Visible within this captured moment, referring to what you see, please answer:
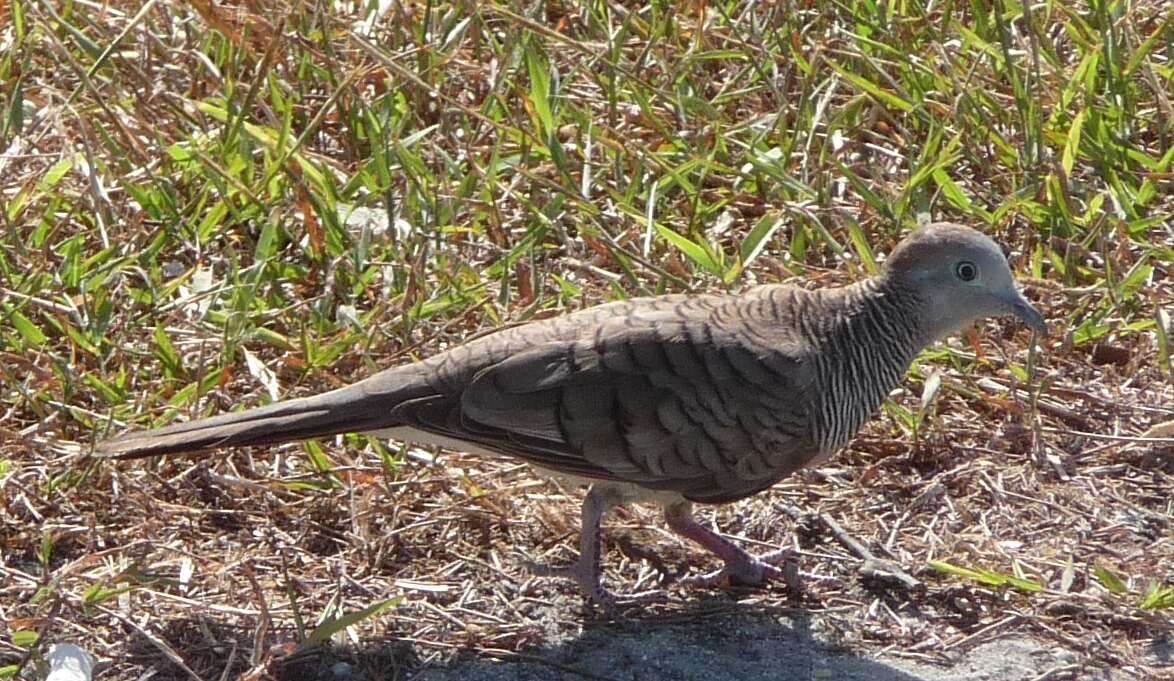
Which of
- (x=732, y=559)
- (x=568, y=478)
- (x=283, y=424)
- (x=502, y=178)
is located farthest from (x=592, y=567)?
(x=502, y=178)

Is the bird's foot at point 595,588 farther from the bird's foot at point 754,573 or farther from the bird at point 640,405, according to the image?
the bird's foot at point 754,573

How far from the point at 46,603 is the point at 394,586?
0.81 meters

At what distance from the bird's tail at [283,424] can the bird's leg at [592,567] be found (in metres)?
0.52

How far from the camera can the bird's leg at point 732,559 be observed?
4.25m

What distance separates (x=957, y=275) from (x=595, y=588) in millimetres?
1186

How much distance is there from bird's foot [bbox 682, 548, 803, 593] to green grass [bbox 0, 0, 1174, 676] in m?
0.66

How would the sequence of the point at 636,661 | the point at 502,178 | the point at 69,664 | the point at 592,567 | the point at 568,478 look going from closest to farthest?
1. the point at 69,664
2. the point at 636,661
3. the point at 592,567
4. the point at 568,478
5. the point at 502,178

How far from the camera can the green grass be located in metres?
4.86

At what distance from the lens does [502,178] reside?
5.62 metres

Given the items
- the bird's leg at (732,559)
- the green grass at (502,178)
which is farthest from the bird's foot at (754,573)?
the green grass at (502,178)

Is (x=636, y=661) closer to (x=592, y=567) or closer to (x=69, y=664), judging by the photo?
(x=592, y=567)

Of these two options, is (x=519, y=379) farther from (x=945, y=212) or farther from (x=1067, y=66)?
(x=1067, y=66)

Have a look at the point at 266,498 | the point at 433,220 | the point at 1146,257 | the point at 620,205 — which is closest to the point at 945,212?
the point at 1146,257

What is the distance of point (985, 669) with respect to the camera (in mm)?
3977
